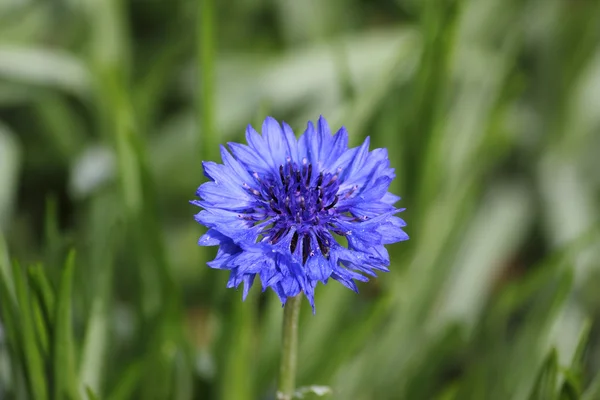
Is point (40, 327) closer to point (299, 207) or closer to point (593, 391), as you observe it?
point (299, 207)

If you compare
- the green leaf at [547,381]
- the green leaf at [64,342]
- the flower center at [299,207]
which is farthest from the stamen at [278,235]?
the green leaf at [547,381]

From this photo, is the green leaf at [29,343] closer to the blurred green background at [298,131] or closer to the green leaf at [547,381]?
the blurred green background at [298,131]

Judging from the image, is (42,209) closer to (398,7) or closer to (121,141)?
(121,141)

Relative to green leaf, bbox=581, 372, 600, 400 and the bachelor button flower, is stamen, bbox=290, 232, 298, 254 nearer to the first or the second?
the bachelor button flower

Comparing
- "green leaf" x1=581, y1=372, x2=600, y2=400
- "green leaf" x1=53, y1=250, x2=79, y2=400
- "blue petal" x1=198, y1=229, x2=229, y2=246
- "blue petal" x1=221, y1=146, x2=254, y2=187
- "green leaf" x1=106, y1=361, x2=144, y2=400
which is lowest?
"green leaf" x1=581, y1=372, x2=600, y2=400

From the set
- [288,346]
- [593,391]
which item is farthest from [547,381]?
[288,346]

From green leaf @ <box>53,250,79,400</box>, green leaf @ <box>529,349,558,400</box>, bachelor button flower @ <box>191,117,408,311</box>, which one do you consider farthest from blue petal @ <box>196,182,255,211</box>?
green leaf @ <box>529,349,558,400</box>

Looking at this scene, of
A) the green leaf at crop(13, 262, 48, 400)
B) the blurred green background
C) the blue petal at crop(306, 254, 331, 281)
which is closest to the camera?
the blue petal at crop(306, 254, 331, 281)
